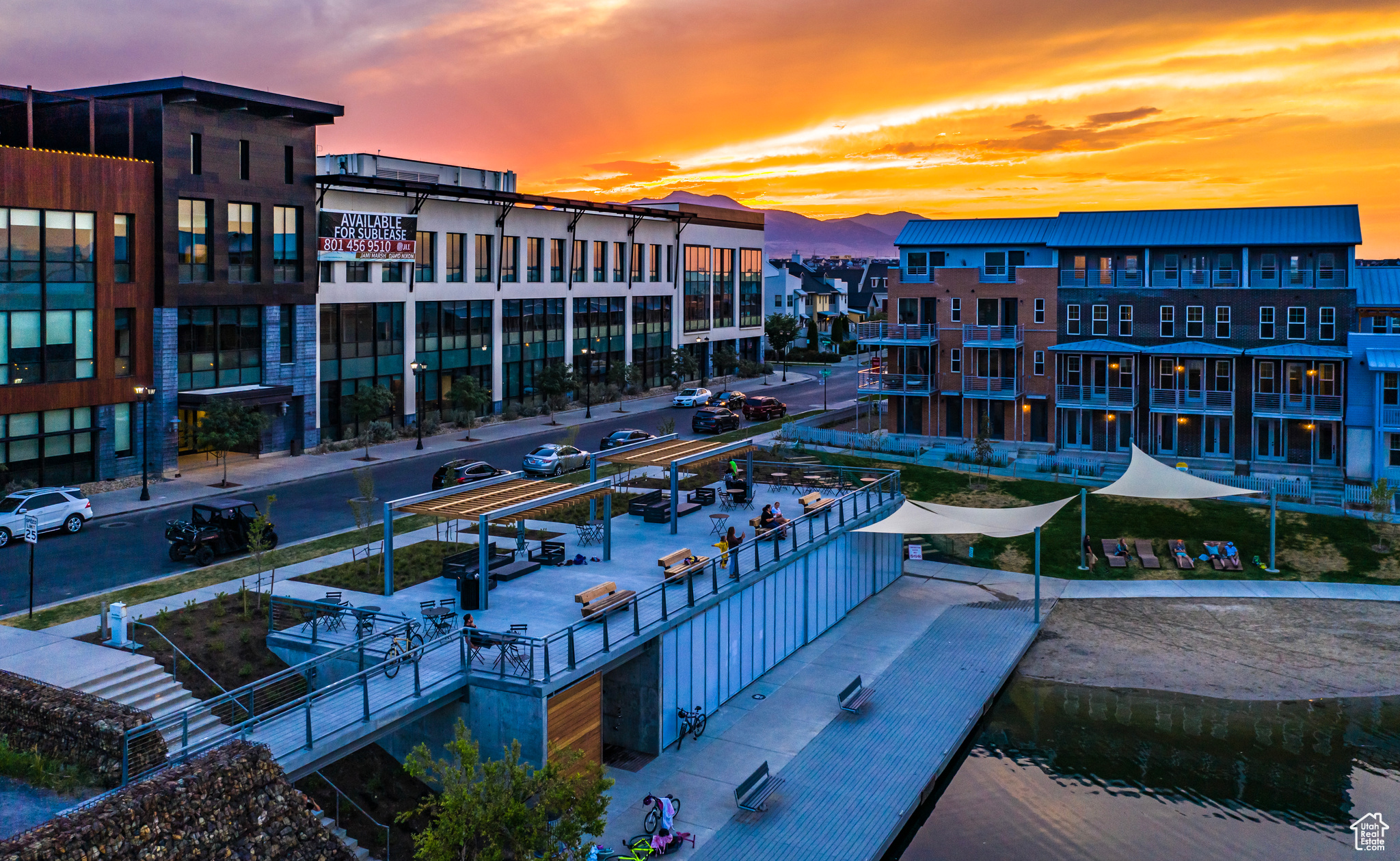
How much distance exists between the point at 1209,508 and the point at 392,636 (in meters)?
32.6

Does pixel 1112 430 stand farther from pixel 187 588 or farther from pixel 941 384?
pixel 187 588

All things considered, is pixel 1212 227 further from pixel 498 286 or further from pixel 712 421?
pixel 498 286

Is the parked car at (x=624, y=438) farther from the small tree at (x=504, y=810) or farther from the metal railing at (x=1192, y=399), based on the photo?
the small tree at (x=504, y=810)

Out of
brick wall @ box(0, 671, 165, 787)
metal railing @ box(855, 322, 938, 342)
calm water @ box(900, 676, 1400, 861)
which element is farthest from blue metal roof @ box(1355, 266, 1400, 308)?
brick wall @ box(0, 671, 165, 787)

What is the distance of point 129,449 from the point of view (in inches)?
1826

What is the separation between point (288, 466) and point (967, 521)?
31.9 meters

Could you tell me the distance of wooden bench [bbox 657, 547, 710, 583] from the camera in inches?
1008

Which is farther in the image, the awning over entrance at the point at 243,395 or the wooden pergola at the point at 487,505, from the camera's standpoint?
the awning over entrance at the point at 243,395

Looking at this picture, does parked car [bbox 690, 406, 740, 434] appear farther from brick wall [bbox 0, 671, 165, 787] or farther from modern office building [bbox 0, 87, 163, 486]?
brick wall [bbox 0, 671, 165, 787]

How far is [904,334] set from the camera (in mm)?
58656

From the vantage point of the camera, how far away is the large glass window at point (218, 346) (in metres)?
48.6

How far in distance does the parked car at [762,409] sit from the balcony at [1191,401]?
23.3 meters

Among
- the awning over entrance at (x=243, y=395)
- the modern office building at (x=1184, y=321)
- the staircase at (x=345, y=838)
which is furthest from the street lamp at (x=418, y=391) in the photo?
the staircase at (x=345, y=838)

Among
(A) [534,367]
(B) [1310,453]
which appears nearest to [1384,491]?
(B) [1310,453]
